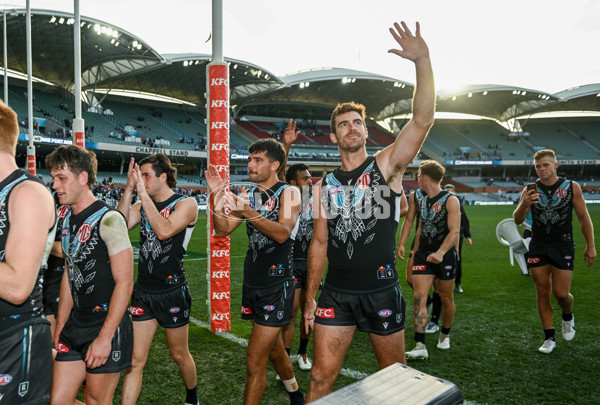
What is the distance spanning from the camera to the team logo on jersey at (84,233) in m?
2.87

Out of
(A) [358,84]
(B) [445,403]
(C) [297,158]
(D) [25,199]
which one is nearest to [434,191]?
(B) [445,403]

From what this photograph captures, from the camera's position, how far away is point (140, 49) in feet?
122

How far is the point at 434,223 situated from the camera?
18.6ft

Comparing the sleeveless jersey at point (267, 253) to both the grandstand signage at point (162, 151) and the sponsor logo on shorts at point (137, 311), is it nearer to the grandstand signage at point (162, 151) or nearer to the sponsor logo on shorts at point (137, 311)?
the sponsor logo on shorts at point (137, 311)

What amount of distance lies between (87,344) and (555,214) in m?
5.43

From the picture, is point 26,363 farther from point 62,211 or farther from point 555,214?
point 555,214

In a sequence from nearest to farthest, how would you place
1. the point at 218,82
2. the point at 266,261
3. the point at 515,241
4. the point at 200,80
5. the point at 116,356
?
the point at 116,356
the point at 266,261
the point at 218,82
the point at 515,241
the point at 200,80

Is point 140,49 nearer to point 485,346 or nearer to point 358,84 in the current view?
point 358,84

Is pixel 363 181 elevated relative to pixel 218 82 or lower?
lower

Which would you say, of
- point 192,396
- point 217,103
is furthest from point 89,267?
point 217,103

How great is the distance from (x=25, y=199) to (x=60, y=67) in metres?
44.9

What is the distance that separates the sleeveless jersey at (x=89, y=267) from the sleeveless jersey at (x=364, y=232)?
1.62 metres

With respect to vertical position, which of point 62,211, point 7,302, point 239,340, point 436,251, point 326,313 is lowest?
point 239,340

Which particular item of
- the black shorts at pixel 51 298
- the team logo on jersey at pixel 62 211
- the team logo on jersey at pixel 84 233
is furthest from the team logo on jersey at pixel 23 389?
the black shorts at pixel 51 298
